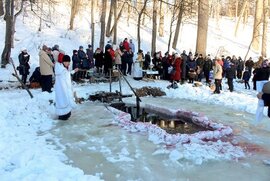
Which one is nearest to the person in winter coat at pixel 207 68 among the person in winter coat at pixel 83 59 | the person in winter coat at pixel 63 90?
the person in winter coat at pixel 83 59

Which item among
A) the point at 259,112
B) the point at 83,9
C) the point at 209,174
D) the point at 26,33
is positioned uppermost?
the point at 83,9

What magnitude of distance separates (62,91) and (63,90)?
0.13ft

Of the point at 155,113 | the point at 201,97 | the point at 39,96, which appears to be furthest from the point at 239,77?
the point at 39,96

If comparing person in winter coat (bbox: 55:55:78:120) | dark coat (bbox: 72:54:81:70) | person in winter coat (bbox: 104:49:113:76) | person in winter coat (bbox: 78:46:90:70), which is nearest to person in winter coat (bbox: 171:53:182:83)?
person in winter coat (bbox: 104:49:113:76)

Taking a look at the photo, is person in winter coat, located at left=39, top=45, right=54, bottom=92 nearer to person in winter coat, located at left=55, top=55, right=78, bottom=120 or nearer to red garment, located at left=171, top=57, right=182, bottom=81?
person in winter coat, located at left=55, top=55, right=78, bottom=120

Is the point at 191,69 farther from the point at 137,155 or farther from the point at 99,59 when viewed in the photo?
the point at 137,155

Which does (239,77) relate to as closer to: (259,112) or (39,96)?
(39,96)

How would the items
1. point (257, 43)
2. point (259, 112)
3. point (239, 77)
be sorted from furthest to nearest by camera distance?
point (257, 43), point (239, 77), point (259, 112)

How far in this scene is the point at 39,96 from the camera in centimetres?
1355

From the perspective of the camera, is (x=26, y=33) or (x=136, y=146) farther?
(x=26, y=33)

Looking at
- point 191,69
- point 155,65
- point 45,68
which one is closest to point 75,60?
point 155,65

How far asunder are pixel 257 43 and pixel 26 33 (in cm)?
2322

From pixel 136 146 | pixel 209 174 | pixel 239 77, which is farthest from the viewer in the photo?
pixel 239 77

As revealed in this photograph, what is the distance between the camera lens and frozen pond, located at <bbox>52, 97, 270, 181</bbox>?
730 cm
